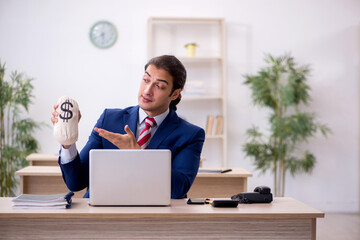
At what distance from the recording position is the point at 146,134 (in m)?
2.21

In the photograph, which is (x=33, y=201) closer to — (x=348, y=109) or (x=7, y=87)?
(x=7, y=87)

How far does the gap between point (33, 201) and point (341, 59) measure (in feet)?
16.1

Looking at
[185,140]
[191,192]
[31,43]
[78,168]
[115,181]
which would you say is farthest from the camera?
[31,43]

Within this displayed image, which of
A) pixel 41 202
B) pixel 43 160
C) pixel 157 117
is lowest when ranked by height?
pixel 43 160

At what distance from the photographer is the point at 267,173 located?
5.62 metres

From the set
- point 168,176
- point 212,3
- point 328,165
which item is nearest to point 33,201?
point 168,176

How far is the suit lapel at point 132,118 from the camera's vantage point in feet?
7.30

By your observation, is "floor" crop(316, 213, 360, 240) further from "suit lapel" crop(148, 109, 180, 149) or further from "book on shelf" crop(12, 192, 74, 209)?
"book on shelf" crop(12, 192, 74, 209)

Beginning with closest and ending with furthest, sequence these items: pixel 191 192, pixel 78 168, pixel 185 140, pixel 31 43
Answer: pixel 78 168, pixel 185 140, pixel 191 192, pixel 31 43

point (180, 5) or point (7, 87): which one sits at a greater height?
point (180, 5)

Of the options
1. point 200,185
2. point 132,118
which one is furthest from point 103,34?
point 132,118

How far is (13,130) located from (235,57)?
2871 millimetres

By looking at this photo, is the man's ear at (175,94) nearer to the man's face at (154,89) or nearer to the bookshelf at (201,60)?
the man's face at (154,89)

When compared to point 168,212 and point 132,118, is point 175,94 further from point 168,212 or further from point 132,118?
point 168,212
